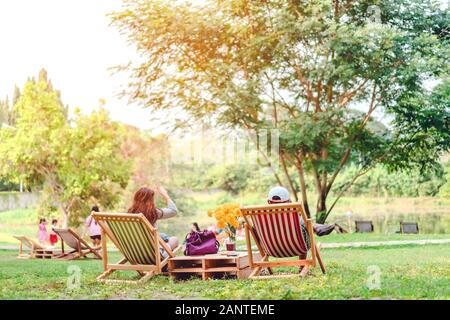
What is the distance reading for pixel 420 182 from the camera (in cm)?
2172

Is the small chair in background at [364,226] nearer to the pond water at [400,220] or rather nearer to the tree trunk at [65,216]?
the pond water at [400,220]

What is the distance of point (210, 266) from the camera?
219 inches

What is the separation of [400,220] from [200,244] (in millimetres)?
14921

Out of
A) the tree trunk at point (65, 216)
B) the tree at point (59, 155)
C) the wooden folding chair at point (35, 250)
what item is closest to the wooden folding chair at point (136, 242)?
the wooden folding chair at point (35, 250)

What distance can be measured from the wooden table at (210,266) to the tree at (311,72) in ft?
29.2

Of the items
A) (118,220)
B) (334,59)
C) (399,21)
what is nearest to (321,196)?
(334,59)

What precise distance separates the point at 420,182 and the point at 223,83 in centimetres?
900

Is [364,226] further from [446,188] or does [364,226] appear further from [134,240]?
[134,240]

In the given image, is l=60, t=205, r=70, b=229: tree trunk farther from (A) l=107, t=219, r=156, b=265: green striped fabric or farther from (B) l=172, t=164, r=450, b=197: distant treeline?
(A) l=107, t=219, r=156, b=265: green striped fabric

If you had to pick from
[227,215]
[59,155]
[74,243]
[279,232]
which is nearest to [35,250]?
[74,243]

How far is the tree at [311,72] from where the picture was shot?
14.3m

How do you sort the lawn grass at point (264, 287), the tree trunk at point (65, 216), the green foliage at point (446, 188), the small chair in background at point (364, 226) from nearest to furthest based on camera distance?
the lawn grass at point (264, 287) → the small chair in background at point (364, 226) → the tree trunk at point (65, 216) → the green foliage at point (446, 188)

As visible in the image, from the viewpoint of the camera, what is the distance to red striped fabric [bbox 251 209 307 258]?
5.16 m

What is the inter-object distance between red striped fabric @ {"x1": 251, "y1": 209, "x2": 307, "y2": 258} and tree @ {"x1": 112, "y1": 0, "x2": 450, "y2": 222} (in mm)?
8931
